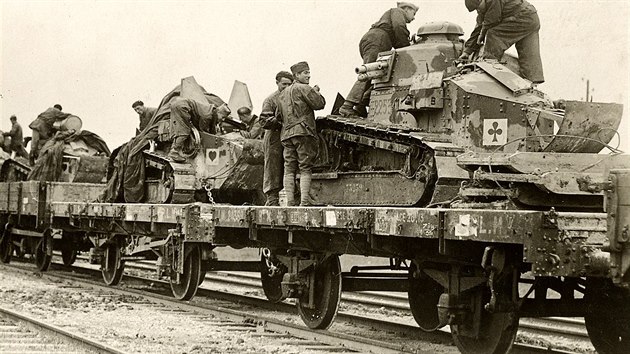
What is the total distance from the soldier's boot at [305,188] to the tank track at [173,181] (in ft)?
13.4

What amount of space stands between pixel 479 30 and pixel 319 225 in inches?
121

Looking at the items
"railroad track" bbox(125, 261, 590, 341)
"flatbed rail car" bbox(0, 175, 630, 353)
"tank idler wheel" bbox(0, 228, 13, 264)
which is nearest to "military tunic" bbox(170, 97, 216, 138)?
"flatbed rail car" bbox(0, 175, 630, 353)

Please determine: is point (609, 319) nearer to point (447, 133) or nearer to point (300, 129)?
point (447, 133)

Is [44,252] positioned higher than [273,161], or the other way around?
[273,161]

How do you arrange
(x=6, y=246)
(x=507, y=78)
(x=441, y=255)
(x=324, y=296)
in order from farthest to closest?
(x=6, y=246) → (x=324, y=296) → (x=507, y=78) → (x=441, y=255)

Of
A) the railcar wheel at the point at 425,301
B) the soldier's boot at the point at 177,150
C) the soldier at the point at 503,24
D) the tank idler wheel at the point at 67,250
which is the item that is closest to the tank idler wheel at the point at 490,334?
the railcar wheel at the point at 425,301

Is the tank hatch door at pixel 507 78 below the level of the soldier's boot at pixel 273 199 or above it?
above

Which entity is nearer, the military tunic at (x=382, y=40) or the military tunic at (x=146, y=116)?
the military tunic at (x=382, y=40)

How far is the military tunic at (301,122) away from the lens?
1184 cm

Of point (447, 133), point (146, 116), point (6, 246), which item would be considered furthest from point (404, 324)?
point (6, 246)

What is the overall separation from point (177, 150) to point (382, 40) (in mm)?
4202

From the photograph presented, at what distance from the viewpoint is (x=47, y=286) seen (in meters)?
16.6

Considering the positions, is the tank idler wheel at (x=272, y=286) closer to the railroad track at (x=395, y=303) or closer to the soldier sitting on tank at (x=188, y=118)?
the railroad track at (x=395, y=303)

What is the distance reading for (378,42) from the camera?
43.0 ft
